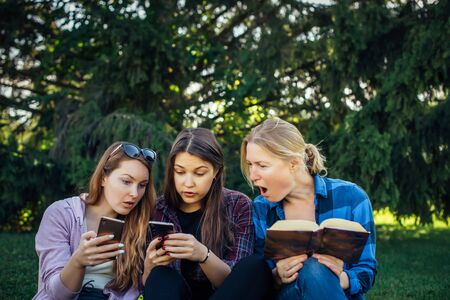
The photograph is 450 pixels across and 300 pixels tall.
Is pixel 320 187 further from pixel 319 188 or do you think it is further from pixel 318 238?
pixel 318 238

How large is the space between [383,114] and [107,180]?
15.1 ft

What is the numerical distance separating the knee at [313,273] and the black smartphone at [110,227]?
2.86 feet

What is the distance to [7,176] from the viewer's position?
7.71 metres

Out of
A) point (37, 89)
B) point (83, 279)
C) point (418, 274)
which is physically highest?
point (37, 89)

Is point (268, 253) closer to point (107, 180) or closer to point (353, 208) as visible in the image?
point (353, 208)

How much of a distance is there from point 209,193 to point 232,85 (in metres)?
4.69

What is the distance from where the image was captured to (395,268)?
6.01 meters

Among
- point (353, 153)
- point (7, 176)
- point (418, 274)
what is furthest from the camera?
point (7, 176)

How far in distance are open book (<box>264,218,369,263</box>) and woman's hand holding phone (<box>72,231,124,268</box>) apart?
73 cm

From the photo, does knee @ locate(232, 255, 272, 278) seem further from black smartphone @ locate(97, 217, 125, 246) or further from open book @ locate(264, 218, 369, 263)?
black smartphone @ locate(97, 217, 125, 246)

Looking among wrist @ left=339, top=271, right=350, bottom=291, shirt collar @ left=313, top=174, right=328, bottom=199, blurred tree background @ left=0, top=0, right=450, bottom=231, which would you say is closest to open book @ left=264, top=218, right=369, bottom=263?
wrist @ left=339, top=271, right=350, bottom=291

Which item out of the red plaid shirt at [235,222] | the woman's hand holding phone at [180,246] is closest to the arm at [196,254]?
the woman's hand holding phone at [180,246]

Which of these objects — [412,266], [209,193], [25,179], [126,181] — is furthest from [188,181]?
[25,179]

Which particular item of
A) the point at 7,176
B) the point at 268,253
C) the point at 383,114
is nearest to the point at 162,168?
the point at 7,176
